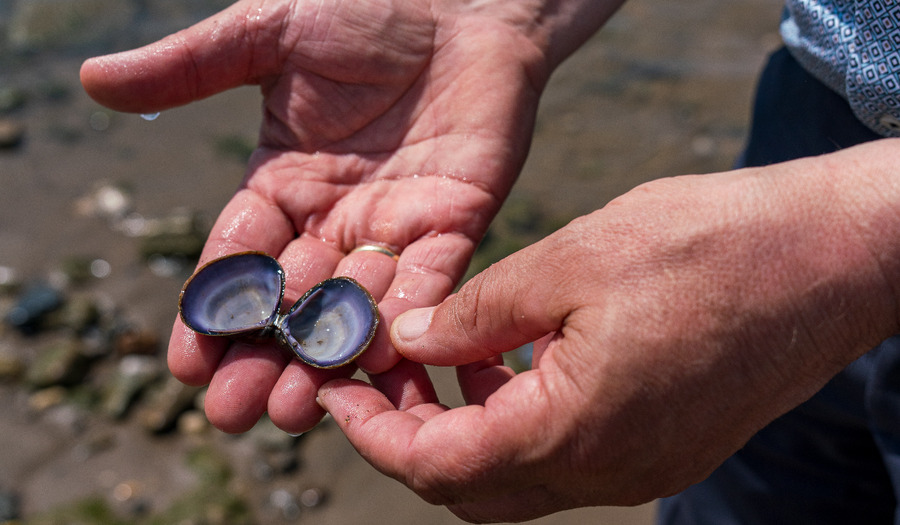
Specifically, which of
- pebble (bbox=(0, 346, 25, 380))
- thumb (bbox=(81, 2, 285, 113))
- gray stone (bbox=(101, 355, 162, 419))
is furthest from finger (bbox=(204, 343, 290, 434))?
pebble (bbox=(0, 346, 25, 380))

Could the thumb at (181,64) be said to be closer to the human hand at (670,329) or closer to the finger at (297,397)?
the finger at (297,397)

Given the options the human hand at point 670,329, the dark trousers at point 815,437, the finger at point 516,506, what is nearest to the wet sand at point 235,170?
the dark trousers at point 815,437

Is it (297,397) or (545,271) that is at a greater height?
(545,271)

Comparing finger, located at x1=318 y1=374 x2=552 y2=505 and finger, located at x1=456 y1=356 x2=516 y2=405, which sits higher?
finger, located at x1=318 y1=374 x2=552 y2=505

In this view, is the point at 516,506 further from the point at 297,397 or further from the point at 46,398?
the point at 46,398

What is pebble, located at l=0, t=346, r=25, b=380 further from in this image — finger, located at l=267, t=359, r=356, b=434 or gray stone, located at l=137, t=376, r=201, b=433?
finger, located at l=267, t=359, r=356, b=434

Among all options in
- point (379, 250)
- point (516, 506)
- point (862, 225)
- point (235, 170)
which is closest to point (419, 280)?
point (379, 250)

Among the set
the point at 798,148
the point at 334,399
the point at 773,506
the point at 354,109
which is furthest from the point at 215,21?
the point at 773,506
